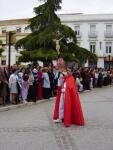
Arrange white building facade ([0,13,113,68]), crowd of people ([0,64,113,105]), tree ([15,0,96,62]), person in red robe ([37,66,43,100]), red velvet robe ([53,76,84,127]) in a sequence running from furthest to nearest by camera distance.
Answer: white building facade ([0,13,113,68])
tree ([15,0,96,62])
person in red robe ([37,66,43,100])
crowd of people ([0,64,113,105])
red velvet robe ([53,76,84,127])

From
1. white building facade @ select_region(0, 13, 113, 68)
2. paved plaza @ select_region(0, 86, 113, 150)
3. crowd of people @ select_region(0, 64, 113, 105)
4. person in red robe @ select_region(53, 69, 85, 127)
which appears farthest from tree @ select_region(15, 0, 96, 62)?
white building facade @ select_region(0, 13, 113, 68)

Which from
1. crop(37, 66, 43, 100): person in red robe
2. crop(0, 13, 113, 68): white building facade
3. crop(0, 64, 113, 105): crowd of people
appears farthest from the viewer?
crop(0, 13, 113, 68): white building facade

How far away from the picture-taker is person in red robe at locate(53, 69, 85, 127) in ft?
42.5

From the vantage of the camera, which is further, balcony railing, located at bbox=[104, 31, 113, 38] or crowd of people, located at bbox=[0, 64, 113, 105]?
balcony railing, located at bbox=[104, 31, 113, 38]

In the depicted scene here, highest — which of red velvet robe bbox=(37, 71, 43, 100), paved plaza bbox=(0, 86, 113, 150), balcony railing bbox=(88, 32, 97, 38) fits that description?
paved plaza bbox=(0, 86, 113, 150)

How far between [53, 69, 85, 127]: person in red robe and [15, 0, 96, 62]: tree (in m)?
30.6

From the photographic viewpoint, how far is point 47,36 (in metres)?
44.4

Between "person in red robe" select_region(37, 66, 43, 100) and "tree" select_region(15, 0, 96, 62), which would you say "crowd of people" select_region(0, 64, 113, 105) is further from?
"tree" select_region(15, 0, 96, 62)

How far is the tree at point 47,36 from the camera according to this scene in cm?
4441

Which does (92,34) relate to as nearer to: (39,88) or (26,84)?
(39,88)

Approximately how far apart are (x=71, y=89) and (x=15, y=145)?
12.4ft

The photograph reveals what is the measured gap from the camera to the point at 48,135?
11148 mm

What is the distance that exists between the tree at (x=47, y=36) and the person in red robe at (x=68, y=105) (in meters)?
30.6

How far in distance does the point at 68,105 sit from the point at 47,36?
3172 cm
